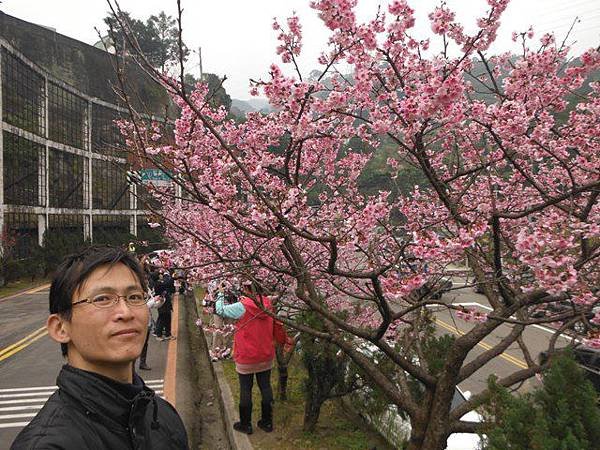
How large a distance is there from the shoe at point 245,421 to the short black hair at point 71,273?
4.01 meters

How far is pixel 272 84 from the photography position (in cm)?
373

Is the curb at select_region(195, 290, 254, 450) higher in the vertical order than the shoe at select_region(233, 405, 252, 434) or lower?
lower

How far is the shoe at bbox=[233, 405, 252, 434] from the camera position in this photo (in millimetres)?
5473

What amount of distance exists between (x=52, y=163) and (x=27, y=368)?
77.9 feet

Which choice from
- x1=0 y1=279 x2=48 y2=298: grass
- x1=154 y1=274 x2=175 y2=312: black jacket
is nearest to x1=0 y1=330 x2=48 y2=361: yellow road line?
x1=154 y1=274 x2=175 y2=312: black jacket

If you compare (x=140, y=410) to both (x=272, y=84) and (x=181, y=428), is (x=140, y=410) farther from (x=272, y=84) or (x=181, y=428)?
(x=272, y=84)

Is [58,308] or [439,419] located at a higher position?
[58,308]

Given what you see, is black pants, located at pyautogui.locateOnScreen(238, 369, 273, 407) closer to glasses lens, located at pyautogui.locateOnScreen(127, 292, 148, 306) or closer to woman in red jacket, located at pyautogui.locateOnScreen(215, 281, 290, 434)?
woman in red jacket, located at pyautogui.locateOnScreen(215, 281, 290, 434)

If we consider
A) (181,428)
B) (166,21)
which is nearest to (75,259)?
(181,428)

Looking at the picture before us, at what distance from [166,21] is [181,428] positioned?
186ft

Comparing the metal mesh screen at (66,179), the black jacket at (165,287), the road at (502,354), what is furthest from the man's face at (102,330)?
the metal mesh screen at (66,179)

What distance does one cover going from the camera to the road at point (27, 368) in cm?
649

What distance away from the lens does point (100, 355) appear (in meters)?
1.73

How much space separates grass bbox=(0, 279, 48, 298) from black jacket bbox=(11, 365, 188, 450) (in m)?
20.6
